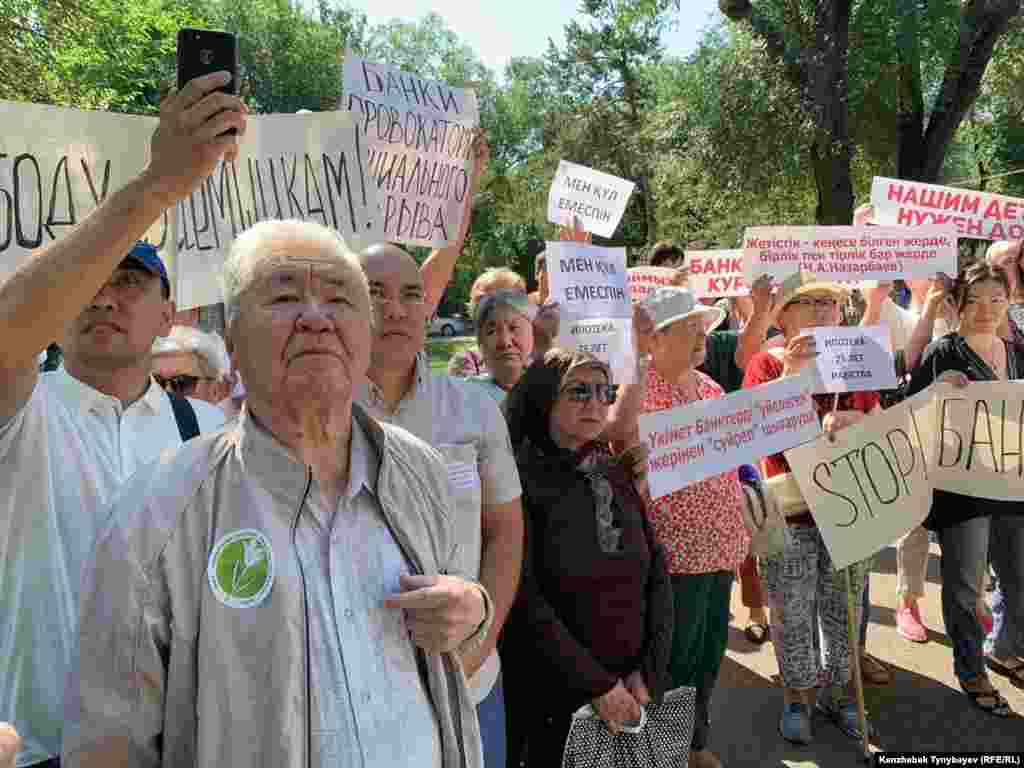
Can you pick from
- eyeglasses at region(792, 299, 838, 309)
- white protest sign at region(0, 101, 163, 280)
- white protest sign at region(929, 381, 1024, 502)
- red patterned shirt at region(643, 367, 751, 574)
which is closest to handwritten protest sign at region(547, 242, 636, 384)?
red patterned shirt at region(643, 367, 751, 574)

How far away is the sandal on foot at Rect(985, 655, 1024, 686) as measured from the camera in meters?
4.22

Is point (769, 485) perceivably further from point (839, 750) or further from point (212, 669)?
point (212, 669)

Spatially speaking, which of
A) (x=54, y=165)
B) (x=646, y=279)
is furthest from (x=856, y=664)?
(x=54, y=165)

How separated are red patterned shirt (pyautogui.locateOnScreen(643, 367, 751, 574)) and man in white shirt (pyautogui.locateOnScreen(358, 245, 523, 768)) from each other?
1.24 metres

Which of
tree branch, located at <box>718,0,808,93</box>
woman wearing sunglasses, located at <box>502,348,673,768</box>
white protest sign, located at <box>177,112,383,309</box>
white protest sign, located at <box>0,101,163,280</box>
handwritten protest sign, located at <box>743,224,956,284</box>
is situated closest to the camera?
white protest sign, located at <box>0,101,163,280</box>

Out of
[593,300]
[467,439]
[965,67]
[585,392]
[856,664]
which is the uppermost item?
[965,67]

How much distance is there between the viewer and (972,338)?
13.3 feet

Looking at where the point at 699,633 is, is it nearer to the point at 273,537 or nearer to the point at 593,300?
the point at 593,300

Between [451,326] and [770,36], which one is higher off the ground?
[770,36]

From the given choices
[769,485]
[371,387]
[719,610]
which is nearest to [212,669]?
[371,387]

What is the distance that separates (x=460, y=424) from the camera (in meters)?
2.28

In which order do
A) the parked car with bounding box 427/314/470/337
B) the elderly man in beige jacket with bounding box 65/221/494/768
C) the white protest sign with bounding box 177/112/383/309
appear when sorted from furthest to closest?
1. the parked car with bounding box 427/314/470/337
2. the white protest sign with bounding box 177/112/383/309
3. the elderly man in beige jacket with bounding box 65/221/494/768

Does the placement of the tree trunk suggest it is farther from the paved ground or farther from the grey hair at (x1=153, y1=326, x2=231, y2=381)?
the grey hair at (x1=153, y1=326, x2=231, y2=381)

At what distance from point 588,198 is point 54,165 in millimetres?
3453
